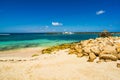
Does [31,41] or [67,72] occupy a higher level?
[67,72]

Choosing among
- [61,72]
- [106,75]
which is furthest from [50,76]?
[106,75]

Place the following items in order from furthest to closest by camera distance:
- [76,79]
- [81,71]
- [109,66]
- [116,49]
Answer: [116,49]
[109,66]
[81,71]
[76,79]

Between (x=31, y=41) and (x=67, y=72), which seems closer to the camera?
(x=67, y=72)

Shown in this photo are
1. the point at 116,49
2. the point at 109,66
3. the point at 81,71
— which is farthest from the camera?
the point at 116,49

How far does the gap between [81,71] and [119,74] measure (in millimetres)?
1819

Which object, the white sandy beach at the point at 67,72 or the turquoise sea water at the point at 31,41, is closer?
the white sandy beach at the point at 67,72

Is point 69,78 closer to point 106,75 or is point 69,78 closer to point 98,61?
point 106,75

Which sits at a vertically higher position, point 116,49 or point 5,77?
point 116,49

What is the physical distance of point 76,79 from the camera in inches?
245

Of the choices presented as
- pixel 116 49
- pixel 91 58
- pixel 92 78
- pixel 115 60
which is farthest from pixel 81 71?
pixel 116 49

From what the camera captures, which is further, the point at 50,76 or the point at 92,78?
the point at 50,76

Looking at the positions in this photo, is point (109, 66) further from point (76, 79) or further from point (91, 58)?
point (76, 79)

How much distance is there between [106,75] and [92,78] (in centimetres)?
75

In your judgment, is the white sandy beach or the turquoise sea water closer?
the white sandy beach
